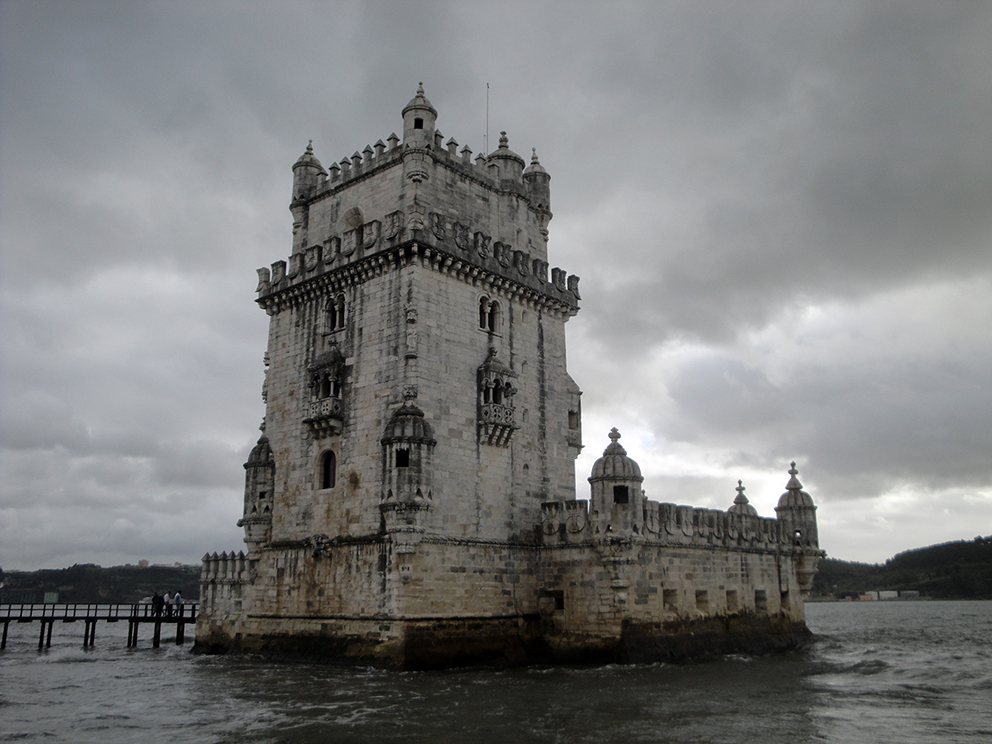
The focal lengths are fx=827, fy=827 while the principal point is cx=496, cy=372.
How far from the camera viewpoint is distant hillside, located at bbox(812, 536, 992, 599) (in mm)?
158000

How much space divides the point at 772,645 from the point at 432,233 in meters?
23.5

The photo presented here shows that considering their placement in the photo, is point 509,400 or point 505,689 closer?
point 505,689

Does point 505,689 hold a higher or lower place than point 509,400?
lower

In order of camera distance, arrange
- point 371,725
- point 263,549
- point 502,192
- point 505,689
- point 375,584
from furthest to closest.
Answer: point 502,192 < point 263,549 < point 375,584 < point 505,689 < point 371,725

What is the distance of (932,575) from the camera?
557 feet

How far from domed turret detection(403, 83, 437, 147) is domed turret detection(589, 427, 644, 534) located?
1387cm

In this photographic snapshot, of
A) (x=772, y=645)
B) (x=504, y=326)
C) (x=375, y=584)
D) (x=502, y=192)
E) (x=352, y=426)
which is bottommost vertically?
(x=772, y=645)

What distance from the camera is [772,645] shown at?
3675 cm

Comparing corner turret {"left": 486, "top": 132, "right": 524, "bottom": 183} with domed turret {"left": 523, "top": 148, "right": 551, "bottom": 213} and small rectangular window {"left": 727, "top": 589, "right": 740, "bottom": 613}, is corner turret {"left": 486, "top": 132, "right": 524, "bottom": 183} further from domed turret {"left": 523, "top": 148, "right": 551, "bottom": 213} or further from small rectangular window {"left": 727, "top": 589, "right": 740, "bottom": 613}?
small rectangular window {"left": 727, "top": 589, "right": 740, "bottom": 613}

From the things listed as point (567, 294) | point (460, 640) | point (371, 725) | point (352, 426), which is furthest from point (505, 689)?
point (567, 294)

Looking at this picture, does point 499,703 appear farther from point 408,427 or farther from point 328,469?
point 328,469

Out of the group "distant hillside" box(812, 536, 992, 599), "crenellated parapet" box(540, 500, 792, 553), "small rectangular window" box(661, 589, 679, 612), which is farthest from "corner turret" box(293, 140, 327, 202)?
"distant hillside" box(812, 536, 992, 599)

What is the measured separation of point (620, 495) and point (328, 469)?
10.8 m

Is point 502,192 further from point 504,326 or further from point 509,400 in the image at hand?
point 509,400
